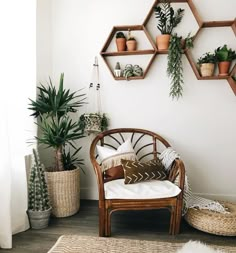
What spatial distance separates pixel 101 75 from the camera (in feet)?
10.4

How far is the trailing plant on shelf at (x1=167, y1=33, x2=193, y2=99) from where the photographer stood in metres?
2.83

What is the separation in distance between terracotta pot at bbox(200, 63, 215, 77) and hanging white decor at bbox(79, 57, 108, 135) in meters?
1.16

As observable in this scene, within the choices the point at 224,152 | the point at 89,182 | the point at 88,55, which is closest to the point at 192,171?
the point at 224,152

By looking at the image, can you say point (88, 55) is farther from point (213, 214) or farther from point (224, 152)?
point (213, 214)

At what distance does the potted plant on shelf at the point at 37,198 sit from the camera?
2488 mm

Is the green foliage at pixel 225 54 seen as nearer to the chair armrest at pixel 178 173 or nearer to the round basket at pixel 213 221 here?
the chair armrest at pixel 178 173

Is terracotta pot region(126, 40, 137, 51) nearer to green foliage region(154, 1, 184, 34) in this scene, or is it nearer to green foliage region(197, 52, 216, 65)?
green foliage region(154, 1, 184, 34)

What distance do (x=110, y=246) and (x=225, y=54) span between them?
2.15 meters

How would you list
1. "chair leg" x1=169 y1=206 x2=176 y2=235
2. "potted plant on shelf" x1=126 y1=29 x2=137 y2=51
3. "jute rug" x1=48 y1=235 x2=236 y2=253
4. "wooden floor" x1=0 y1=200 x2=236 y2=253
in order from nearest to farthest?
"jute rug" x1=48 y1=235 x2=236 y2=253
"wooden floor" x1=0 y1=200 x2=236 y2=253
"chair leg" x1=169 y1=206 x2=176 y2=235
"potted plant on shelf" x1=126 y1=29 x2=137 y2=51

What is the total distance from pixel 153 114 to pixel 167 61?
0.61 meters

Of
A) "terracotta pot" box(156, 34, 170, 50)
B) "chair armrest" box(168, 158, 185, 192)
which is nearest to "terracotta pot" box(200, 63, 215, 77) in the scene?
"terracotta pot" box(156, 34, 170, 50)

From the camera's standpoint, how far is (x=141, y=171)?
8.13ft

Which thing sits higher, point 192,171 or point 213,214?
point 192,171

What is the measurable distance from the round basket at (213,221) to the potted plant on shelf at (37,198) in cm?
133
